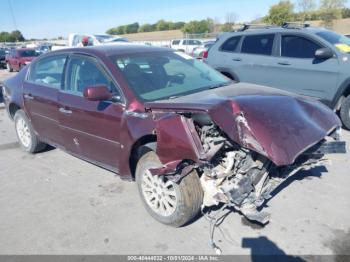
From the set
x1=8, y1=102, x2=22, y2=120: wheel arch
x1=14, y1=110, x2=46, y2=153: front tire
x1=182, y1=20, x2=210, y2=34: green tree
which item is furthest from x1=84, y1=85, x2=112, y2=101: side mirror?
x1=182, y1=20, x2=210, y2=34: green tree

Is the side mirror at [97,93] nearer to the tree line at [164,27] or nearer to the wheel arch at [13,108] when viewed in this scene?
the wheel arch at [13,108]

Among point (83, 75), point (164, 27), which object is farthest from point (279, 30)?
point (164, 27)

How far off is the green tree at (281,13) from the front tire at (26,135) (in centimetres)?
4008

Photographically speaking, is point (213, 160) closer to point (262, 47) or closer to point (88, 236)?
point (88, 236)

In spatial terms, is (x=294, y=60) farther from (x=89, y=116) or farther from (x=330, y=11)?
(x=330, y=11)

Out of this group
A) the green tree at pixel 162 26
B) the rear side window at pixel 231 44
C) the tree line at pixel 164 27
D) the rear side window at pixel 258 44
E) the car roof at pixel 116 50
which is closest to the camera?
the car roof at pixel 116 50

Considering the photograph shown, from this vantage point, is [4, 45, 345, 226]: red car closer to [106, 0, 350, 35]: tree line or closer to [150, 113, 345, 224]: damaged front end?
[150, 113, 345, 224]: damaged front end

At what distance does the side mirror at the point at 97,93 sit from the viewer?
11.5ft

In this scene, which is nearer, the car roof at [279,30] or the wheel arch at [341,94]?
the wheel arch at [341,94]

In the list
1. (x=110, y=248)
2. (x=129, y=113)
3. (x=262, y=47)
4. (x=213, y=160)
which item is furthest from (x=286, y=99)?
(x=262, y=47)

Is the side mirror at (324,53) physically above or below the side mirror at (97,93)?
below

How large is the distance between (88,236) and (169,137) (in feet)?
4.24

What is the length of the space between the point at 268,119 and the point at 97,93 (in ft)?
5.67

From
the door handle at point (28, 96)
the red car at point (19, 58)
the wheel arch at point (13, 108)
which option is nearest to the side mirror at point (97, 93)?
the door handle at point (28, 96)
